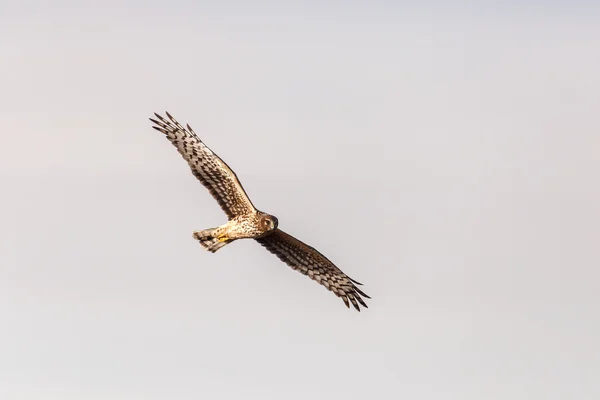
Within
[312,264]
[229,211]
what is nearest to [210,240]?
[229,211]

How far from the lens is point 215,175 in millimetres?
22562

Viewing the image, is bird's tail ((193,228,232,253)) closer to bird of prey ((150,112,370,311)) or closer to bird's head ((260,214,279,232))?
bird of prey ((150,112,370,311))

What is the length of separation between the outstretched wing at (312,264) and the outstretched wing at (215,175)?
1.23 metres

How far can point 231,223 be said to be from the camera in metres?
22.4

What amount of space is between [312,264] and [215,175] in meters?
3.10

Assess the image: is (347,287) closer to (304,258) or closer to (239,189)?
(304,258)

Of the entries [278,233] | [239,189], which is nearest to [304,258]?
[278,233]

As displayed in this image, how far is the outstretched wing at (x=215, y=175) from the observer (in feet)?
73.0

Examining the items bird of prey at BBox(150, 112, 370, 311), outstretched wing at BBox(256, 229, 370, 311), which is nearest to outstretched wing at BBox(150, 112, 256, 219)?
bird of prey at BBox(150, 112, 370, 311)

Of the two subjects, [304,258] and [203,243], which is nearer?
[203,243]

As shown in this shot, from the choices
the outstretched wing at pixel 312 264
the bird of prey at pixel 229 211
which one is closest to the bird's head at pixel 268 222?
the bird of prey at pixel 229 211

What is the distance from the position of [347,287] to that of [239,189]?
3836mm

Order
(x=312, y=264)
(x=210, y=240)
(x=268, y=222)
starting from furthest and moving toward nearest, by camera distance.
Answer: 1. (x=312, y=264)
2. (x=210, y=240)
3. (x=268, y=222)

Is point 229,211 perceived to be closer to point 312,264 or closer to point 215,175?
point 215,175
